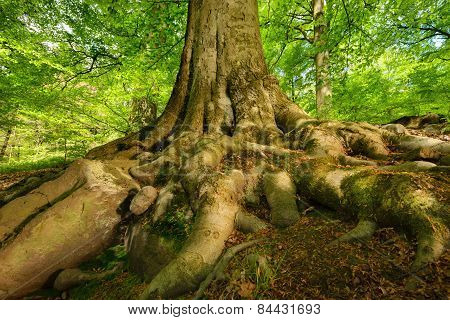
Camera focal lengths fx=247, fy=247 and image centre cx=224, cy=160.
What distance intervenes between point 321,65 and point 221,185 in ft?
22.3

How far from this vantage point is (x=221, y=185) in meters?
2.47

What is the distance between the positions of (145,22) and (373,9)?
651 centimetres

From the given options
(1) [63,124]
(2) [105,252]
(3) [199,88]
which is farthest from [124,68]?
(2) [105,252]

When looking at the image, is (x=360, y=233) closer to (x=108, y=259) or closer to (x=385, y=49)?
(x=108, y=259)

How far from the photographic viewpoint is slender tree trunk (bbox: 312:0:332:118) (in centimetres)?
657

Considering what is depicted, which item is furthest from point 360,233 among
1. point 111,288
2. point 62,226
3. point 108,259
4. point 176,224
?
point 62,226

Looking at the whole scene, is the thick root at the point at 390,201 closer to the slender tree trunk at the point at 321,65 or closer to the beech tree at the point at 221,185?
the beech tree at the point at 221,185

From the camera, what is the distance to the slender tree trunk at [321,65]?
6.57m

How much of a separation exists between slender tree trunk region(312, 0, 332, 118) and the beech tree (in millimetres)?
2994

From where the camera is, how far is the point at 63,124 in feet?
26.6

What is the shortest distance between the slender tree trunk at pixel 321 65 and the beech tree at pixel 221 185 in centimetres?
299

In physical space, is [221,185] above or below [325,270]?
above

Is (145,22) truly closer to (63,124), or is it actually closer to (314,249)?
(63,124)

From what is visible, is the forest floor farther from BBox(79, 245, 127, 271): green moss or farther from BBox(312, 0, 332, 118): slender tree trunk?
BBox(312, 0, 332, 118): slender tree trunk
